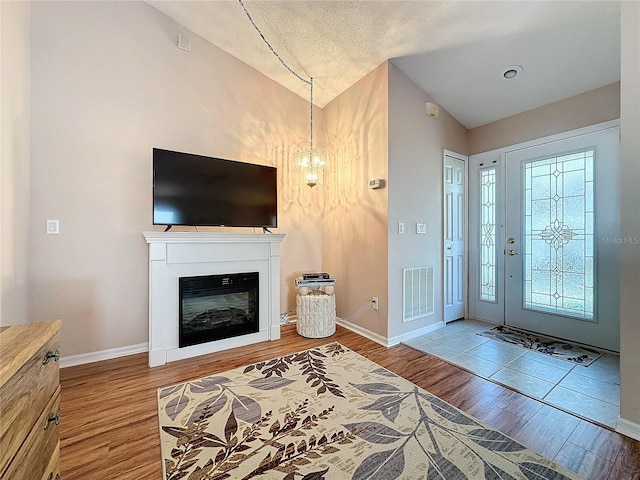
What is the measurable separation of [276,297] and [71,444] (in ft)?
6.07

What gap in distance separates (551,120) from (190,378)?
4460 mm

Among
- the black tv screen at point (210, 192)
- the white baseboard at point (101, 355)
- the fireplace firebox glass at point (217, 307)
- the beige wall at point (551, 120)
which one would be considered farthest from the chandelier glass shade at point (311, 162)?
the white baseboard at point (101, 355)

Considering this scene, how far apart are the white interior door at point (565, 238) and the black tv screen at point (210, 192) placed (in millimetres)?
2971

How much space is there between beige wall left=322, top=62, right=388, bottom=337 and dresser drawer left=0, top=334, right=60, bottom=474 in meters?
2.53

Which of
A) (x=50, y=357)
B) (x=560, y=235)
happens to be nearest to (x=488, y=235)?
(x=560, y=235)

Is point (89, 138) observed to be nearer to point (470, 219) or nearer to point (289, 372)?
point (289, 372)

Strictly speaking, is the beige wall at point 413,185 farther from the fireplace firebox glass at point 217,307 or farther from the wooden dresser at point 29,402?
the wooden dresser at point 29,402

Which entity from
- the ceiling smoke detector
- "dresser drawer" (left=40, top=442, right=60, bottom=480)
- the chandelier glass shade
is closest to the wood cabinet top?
"dresser drawer" (left=40, top=442, right=60, bottom=480)

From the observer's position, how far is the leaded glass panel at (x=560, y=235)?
2807 millimetres

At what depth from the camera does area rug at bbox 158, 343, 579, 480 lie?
1326 millimetres

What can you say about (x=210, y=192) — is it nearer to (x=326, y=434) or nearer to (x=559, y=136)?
(x=326, y=434)

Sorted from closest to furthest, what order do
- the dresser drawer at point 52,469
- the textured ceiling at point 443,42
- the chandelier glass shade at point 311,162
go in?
1. the dresser drawer at point 52,469
2. the textured ceiling at point 443,42
3. the chandelier glass shade at point 311,162

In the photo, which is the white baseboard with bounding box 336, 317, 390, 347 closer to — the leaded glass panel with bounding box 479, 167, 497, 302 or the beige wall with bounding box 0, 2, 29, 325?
the leaded glass panel with bounding box 479, 167, 497, 302

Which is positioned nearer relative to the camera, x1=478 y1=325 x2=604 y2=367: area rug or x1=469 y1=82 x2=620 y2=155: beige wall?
x1=478 y1=325 x2=604 y2=367: area rug
